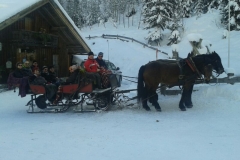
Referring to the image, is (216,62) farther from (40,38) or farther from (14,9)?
(40,38)

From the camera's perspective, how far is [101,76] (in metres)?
9.32

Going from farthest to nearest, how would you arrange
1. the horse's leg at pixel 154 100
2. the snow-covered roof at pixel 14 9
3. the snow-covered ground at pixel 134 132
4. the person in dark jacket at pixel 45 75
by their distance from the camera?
the snow-covered roof at pixel 14 9
the person in dark jacket at pixel 45 75
the horse's leg at pixel 154 100
the snow-covered ground at pixel 134 132

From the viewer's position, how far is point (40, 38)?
1778cm

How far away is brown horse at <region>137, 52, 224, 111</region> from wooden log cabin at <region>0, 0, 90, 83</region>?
7.41 metres

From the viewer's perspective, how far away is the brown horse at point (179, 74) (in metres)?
8.72

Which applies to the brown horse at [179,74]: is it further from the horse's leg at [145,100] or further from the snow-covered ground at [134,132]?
the snow-covered ground at [134,132]

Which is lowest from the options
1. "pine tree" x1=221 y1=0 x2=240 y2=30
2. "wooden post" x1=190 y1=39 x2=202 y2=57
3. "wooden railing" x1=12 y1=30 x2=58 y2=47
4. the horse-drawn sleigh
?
the horse-drawn sleigh

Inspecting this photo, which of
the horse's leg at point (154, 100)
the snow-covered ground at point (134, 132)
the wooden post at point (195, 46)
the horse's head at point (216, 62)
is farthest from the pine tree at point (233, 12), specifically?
the horse's leg at point (154, 100)

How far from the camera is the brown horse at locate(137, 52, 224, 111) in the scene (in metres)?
8.72

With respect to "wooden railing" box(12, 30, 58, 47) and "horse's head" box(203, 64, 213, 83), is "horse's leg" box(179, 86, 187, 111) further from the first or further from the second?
"wooden railing" box(12, 30, 58, 47)

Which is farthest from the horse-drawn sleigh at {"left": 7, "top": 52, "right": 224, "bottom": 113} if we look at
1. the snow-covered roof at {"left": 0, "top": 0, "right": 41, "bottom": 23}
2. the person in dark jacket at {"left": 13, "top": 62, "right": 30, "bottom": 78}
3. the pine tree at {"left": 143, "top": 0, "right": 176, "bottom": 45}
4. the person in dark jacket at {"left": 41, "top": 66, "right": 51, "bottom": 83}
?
the pine tree at {"left": 143, "top": 0, "right": 176, "bottom": 45}

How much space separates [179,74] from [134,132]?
3141 millimetres

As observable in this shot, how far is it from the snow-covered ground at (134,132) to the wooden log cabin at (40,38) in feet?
20.1

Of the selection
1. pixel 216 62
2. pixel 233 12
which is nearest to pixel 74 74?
pixel 216 62
